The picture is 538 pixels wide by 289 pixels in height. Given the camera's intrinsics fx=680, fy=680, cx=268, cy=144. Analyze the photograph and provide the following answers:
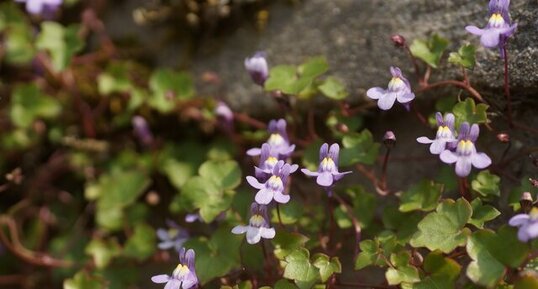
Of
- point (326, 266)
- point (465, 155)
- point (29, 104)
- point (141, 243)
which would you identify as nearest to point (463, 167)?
point (465, 155)

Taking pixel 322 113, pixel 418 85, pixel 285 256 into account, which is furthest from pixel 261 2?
pixel 285 256

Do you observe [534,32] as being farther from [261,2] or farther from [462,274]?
[261,2]

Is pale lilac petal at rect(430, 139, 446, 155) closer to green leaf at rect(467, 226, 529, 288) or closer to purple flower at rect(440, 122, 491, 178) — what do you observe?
purple flower at rect(440, 122, 491, 178)

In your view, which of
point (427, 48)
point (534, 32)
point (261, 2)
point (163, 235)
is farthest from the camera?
point (261, 2)

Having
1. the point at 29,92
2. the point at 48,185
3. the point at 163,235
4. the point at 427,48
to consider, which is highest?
the point at 427,48

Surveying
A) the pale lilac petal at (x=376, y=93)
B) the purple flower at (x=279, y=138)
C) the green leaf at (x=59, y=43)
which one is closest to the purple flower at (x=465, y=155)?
the pale lilac petal at (x=376, y=93)

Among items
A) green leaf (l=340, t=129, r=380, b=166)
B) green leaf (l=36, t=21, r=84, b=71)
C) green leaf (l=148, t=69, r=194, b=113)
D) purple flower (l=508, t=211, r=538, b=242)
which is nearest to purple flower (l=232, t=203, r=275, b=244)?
green leaf (l=340, t=129, r=380, b=166)

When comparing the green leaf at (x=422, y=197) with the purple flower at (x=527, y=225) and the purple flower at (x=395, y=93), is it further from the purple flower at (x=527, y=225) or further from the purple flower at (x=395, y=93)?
the purple flower at (x=527, y=225)

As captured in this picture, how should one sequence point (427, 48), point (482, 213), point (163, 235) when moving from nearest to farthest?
point (482, 213) < point (427, 48) < point (163, 235)
